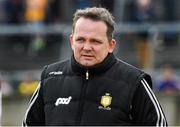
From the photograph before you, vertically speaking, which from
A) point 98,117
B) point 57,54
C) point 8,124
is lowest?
point 8,124

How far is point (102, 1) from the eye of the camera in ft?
53.2

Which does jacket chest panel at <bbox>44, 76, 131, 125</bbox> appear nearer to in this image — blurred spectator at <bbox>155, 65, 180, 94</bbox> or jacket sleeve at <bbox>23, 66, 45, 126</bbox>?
jacket sleeve at <bbox>23, 66, 45, 126</bbox>

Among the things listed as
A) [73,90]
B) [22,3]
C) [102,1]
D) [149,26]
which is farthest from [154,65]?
[73,90]

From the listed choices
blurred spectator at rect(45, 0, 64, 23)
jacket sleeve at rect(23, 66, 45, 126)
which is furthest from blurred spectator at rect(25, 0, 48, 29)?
jacket sleeve at rect(23, 66, 45, 126)

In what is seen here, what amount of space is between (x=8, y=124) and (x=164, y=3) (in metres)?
4.56

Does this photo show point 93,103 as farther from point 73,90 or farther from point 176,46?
point 176,46

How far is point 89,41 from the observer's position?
5461 millimetres

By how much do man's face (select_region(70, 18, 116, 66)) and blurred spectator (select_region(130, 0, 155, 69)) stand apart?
9858 mm

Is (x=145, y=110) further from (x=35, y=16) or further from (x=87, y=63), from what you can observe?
(x=35, y=16)

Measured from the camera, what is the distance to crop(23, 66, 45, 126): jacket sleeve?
5.69 metres

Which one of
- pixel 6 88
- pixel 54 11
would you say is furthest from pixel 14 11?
pixel 6 88

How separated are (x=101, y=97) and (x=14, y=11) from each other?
1159 cm

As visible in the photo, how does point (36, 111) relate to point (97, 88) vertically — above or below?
below

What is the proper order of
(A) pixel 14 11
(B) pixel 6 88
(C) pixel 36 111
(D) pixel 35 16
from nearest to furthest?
(C) pixel 36 111, (B) pixel 6 88, (D) pixel 35 16, (A) pixel 14 11
